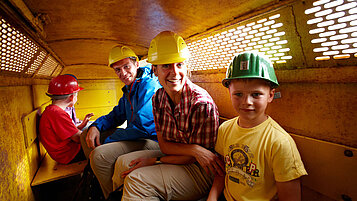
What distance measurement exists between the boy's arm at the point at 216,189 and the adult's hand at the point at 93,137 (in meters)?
1.88

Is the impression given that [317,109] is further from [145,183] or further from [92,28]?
[92,28]

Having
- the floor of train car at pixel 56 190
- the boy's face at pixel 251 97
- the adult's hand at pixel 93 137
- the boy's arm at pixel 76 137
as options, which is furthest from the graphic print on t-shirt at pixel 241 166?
the floor of train car at pixel 56 190

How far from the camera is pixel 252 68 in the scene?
4.31ft

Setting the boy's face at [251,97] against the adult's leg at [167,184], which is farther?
the adult's leg at [167,184]

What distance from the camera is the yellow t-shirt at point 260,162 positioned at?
1187 millimetres

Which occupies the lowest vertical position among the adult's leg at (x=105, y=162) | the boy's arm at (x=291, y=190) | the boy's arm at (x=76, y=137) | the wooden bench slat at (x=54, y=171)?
the wooden bench slat at (x=54, y=171)

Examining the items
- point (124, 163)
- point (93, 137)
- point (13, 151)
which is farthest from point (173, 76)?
point (13, 151)

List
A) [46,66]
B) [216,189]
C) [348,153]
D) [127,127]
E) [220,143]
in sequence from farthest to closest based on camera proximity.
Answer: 1. [46,66]
2. [127,127]
3. [220,143]
4. [216,189]
5. [348,153]

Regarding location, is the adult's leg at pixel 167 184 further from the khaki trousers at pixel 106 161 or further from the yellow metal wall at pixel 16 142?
the yellow metal wall at pixel 16 142

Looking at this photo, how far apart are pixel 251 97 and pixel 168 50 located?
96cm

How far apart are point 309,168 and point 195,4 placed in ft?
5.43

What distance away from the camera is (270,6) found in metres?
1.35

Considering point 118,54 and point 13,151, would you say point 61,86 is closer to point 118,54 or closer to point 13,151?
point 118,54

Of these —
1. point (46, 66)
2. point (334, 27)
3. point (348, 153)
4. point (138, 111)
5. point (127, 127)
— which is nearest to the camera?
point (334, 27)
